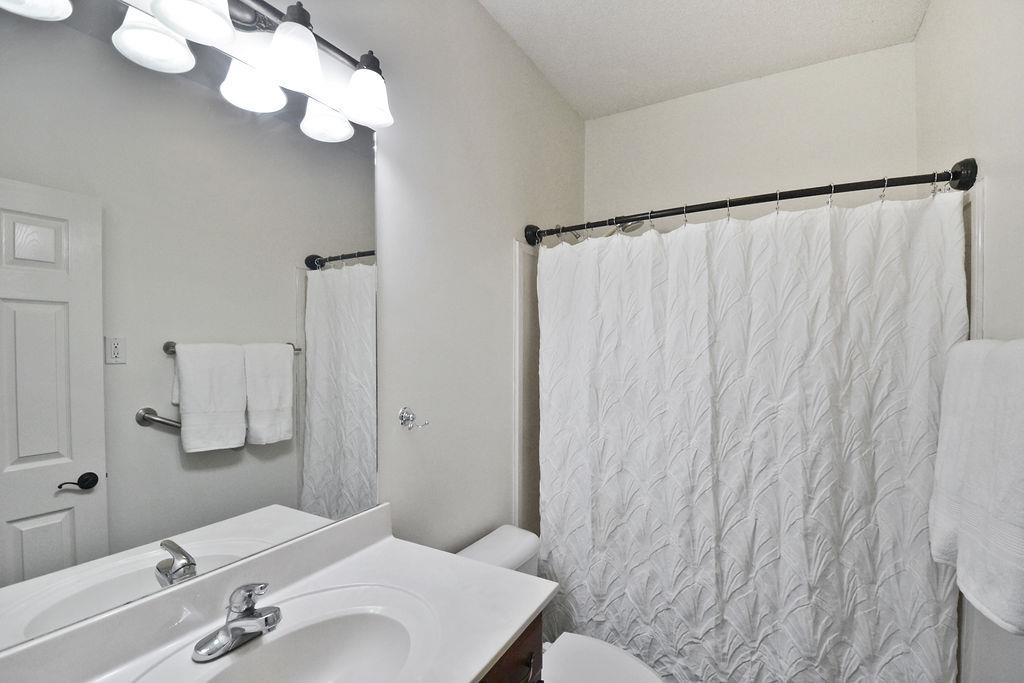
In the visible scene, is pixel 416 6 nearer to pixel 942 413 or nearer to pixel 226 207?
pixel 226 207

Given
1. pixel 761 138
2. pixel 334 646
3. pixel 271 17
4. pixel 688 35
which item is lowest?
pixel 334 646

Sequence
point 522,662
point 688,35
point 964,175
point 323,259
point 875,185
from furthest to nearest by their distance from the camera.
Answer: point 688,35 < point 875,185 < point 964,175 < point 323,259 < point 522,662

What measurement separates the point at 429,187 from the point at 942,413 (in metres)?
1.53

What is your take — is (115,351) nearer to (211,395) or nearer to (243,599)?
(211,395)

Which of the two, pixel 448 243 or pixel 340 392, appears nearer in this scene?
pixel 340 392

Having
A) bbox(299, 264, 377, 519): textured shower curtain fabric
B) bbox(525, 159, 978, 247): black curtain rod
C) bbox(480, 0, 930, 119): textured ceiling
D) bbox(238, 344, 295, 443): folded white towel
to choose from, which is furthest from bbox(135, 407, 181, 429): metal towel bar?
bbox(480, 0, 930, 119): textured ceiling

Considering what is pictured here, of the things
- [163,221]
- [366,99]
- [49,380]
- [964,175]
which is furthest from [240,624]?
[964,175]

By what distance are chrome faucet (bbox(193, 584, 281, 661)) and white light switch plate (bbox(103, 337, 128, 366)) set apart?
45cm

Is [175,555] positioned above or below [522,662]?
above

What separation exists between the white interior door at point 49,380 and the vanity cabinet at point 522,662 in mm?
680

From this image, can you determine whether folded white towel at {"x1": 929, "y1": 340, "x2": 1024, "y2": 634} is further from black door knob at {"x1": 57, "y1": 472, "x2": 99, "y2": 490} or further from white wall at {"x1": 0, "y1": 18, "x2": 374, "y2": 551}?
black door knob at {"x1": 57, "y1": 472, "x2": 99, "y2": 490}

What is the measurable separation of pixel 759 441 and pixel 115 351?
161 centimetres

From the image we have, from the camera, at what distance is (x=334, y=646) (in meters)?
0.87

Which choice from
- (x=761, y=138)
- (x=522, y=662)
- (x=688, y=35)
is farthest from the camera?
(x=761, y=138)
